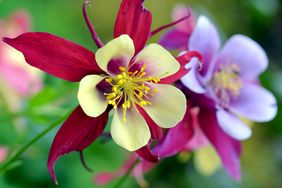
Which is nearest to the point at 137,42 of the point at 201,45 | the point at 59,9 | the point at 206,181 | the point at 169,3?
the point at 201,45

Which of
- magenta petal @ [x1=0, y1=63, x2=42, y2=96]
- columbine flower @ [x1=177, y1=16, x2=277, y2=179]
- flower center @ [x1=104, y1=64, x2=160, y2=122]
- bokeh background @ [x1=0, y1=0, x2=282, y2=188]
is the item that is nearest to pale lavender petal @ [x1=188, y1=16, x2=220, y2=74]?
columbine flower @ [x1=177, y1=16, x2=277, y2=179]

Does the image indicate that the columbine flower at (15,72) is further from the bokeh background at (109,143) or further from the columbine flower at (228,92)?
the columbine flower at (228,92)

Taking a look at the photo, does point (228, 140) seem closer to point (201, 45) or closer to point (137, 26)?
point (201, 45)

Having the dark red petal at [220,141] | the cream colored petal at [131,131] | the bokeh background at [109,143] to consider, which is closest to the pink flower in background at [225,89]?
the dark red petal at [220,141]

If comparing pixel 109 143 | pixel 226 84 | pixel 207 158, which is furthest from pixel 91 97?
pixel 109 143

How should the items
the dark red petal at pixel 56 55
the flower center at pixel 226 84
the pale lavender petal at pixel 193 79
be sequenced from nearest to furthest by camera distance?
the dark red petal at pixel 56 55 < the pale lavender petal at pixel 193 79 < the flower center at pixel 226 84

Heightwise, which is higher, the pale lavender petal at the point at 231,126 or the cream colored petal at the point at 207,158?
the pale lavender petal at the point at 231,126

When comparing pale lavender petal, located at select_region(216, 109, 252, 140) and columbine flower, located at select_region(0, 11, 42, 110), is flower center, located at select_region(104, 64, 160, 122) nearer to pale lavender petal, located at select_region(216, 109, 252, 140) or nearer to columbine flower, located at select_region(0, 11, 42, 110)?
pale lavender petal, located at select_region(216, 109, 252, 140)
